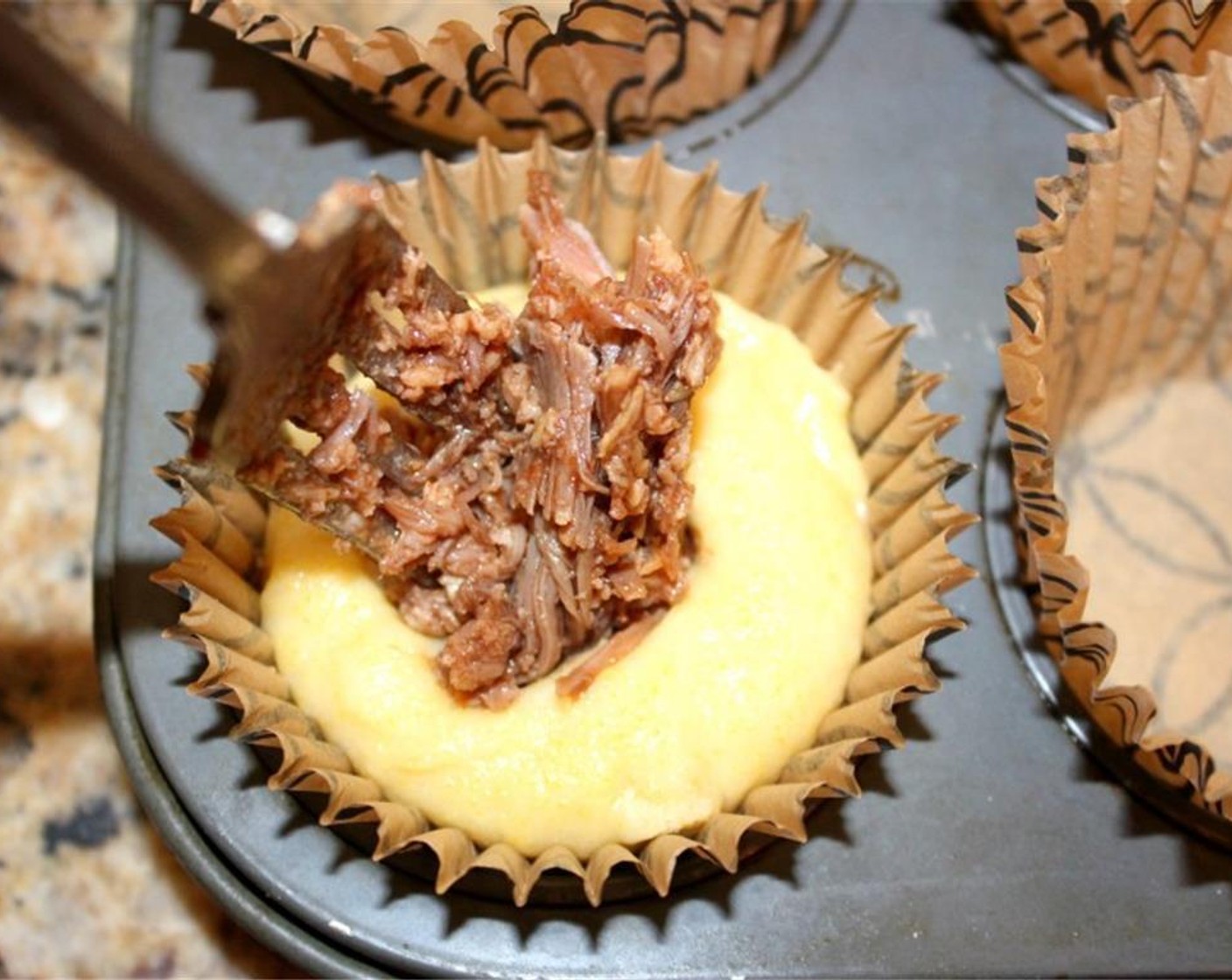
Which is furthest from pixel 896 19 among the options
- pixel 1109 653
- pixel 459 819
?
pixel 459 819

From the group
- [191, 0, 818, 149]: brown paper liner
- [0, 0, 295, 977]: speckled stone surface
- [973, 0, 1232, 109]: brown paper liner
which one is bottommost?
[0, 0, 295, 977]: speckled stone surface

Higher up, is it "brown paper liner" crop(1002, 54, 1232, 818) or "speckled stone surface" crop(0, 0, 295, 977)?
"brown paper liner" crop(1002, 54, 1232, 818)

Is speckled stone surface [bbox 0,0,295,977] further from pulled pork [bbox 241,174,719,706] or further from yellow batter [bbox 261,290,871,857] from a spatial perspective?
pulled pork [bbox 241,174,719,706]

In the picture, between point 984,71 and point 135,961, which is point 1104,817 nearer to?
point 984,71

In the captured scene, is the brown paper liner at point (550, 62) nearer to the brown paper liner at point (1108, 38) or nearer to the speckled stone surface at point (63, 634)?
the brown paper liner at point (1108, 38)

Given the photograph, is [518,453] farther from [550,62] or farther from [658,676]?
[550,62]

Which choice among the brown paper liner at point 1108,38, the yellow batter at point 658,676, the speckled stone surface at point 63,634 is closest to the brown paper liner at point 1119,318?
the brown paper liner at point 1108,38

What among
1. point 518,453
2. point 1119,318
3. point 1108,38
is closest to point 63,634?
point 518,453

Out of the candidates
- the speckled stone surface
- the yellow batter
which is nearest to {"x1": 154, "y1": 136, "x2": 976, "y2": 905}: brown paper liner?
the yellow batter
